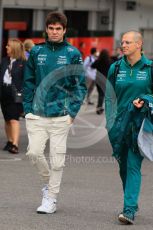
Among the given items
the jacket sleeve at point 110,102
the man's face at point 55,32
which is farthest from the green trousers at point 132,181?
the man's face at point 55,32

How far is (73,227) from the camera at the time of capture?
700 cm

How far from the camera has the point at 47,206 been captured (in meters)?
7.49

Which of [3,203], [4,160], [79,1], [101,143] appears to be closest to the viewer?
[3,203]

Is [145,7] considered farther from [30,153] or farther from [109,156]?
[30,153]

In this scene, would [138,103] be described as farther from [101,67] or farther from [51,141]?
[101,67]

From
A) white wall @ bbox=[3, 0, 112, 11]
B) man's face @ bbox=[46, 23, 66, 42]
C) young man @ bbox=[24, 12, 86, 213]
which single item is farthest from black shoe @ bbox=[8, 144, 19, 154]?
white wall @ bbox=[3, 0, 112, 11]

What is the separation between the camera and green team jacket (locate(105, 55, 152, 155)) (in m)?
7.11

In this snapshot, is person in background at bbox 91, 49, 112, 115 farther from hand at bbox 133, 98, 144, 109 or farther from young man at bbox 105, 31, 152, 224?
hand at bbox 133, 98, 144, 109

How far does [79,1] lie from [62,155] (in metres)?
20.5

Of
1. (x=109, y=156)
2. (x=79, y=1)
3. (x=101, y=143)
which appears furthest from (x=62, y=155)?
(x=79, y=1)

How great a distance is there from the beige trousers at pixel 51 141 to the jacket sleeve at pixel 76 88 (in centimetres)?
11

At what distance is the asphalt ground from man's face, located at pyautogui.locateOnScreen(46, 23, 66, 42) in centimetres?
170

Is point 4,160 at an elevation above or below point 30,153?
below

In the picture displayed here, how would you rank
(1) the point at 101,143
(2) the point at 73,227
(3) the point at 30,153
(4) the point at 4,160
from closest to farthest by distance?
(2) the point at 73,227 < (3) the point at 30,153 < (4) the point at 4,160 < (1) the point at 101,143
